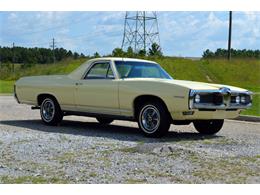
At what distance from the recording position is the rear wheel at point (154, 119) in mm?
9422

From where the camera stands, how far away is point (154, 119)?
380 inches

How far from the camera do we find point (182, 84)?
932 cm

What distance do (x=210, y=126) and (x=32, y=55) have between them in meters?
20.6

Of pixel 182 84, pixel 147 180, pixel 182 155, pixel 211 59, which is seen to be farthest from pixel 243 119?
pixel 211 59

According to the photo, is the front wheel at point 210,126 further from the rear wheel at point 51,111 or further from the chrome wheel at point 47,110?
the chrome wheel at point 47,110

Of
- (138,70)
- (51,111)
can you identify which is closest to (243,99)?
(138,70)

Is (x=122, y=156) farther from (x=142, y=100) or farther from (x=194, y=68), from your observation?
(x=194, y=68)

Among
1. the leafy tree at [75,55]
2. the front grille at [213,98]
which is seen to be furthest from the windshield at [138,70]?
the leafy tree at [75,55]

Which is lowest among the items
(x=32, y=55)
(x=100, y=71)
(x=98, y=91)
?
(x=98, y=91)

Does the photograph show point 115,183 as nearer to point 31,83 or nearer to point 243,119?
point 31,83

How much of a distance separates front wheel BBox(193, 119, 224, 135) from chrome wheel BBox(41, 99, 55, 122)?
3.25 m

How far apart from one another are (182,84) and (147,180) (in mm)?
3728

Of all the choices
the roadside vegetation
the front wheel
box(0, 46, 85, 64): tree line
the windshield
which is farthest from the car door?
the roadside vegetation

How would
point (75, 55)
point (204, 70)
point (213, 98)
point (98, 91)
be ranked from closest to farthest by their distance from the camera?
point (213, 98)
point (98, 91)
point (75, 55)
point (204, 70)
